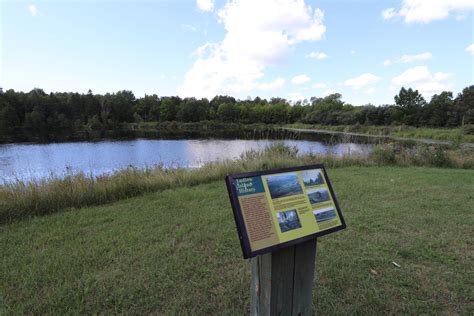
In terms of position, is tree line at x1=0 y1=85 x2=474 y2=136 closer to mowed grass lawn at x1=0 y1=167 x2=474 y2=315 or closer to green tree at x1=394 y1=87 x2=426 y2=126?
green tree at x1=394 y1=87 x2=426 y2=126

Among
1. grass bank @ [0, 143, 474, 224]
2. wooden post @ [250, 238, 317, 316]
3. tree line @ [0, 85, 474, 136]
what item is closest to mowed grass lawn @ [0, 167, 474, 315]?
grass bank @ [0, 143, 474, 224]

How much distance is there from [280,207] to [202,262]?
1709 mm

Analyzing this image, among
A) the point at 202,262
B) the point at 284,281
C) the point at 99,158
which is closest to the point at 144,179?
the point at 202,262

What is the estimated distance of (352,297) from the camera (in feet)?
6.76

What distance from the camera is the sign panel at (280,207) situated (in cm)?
112

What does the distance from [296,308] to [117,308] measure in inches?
56.3

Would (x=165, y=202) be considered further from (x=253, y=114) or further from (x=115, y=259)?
(x=253, y=114)

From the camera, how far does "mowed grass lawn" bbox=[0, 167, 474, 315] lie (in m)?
2.01

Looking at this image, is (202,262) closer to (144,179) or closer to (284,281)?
(284,281)

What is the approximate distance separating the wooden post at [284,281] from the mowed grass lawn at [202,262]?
0.71 m

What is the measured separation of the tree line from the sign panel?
3261 cm

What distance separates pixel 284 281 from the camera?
4.25 ft

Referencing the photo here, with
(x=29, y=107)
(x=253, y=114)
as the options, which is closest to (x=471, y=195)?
(x=29, y=107)

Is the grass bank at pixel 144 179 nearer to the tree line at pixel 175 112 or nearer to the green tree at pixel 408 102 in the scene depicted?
the tree line at pixel 175 112
